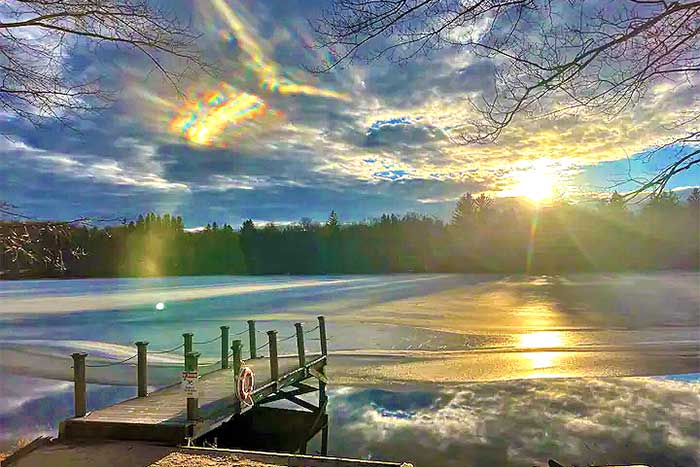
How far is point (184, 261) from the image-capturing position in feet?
255

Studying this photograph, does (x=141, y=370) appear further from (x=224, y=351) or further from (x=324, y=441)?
(x=324, y=441)

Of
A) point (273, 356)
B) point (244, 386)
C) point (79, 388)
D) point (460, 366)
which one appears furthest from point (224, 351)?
point (460, 366)

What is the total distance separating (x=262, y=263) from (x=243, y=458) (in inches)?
2855

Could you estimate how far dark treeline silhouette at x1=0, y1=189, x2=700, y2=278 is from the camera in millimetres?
58250

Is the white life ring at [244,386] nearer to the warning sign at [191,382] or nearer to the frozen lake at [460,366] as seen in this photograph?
the warning sign at [191,382]

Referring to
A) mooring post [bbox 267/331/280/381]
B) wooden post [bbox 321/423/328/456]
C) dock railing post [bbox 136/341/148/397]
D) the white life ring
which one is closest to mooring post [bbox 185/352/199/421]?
the white life ring

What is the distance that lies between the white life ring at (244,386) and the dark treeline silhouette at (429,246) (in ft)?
162

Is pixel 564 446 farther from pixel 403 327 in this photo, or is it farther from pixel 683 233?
pixel 683 233

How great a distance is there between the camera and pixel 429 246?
244 ft

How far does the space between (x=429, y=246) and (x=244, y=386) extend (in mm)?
68396

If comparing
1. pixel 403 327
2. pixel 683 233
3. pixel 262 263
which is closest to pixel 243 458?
pixel 403 327

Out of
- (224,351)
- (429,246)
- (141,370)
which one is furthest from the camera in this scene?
(429,246)

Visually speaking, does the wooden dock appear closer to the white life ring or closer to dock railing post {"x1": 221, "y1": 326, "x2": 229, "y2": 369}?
the white life ring

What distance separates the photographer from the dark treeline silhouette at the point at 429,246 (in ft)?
191
